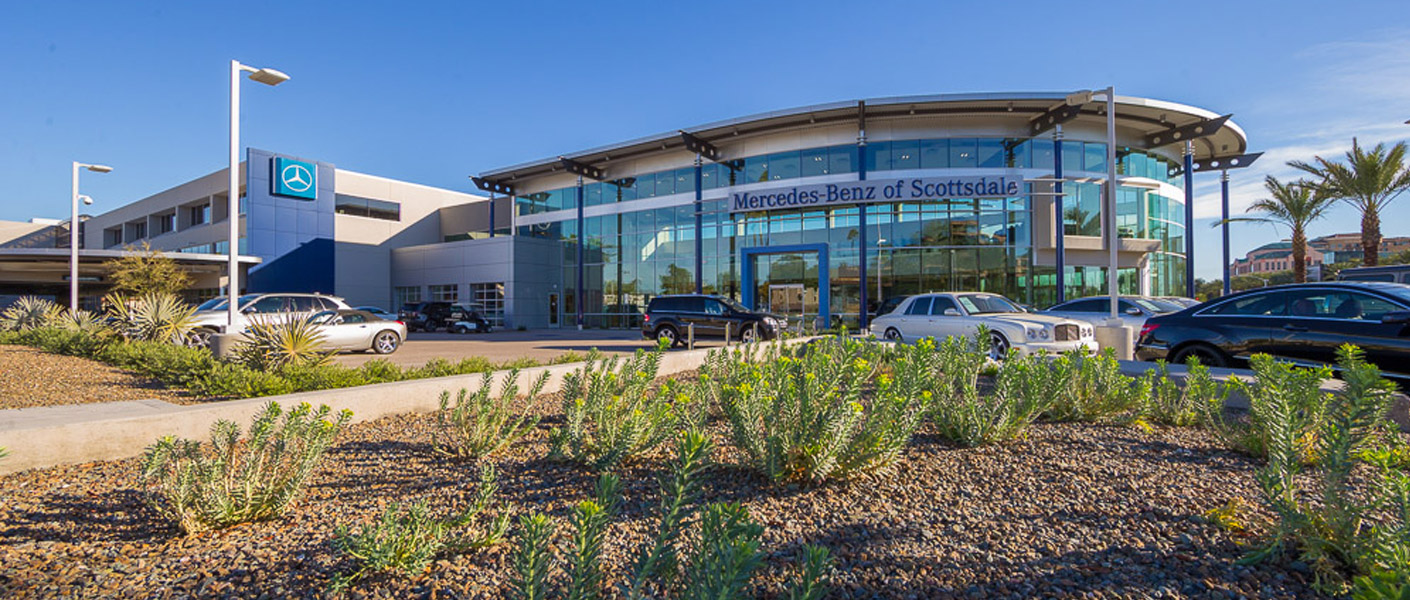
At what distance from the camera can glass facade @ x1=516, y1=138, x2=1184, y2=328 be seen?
25.4m

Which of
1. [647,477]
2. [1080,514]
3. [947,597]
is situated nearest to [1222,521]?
[1080,514]

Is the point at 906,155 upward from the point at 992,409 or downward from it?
upward

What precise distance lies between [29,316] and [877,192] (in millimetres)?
27420

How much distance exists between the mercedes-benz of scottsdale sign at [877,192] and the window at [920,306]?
1251cm

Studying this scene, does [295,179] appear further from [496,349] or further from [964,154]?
[964,154]

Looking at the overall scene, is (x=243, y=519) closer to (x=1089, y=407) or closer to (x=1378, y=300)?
(x=1089, y=407)

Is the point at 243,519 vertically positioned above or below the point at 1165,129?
below

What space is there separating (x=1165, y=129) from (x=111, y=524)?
32.9 metres

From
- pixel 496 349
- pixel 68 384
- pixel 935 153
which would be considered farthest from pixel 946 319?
pixel 935 153

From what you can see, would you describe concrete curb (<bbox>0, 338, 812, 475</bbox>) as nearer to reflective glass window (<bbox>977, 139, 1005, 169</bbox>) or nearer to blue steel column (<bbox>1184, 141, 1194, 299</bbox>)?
reflective glass window (<bbox>977, 139, 1005, 169</bbox>)

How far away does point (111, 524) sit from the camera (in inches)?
126

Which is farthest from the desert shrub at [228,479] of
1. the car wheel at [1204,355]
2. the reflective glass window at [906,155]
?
the reflective glass window at [906,155]

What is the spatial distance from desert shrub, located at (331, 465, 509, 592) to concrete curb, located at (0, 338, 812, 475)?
3231 mm

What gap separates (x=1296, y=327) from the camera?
26.3 feet
